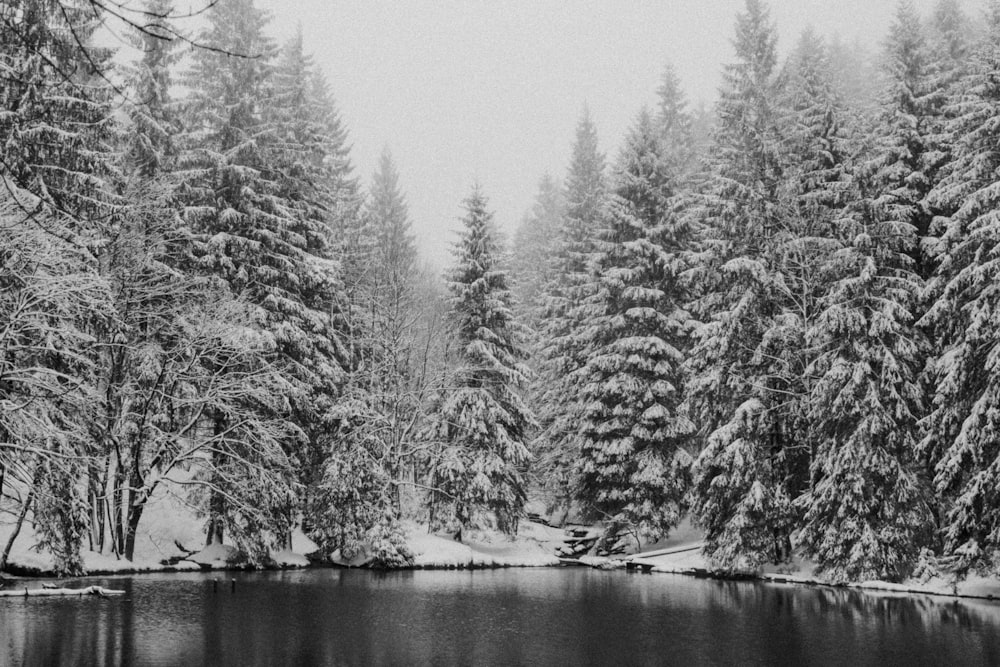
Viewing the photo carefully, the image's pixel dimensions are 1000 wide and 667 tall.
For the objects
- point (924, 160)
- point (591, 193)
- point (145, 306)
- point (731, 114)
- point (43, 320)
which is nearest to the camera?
point (43, 320)

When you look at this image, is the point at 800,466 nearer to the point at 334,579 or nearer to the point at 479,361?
the point at 479,361

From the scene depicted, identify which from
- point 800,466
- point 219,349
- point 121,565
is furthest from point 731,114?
point 121,565

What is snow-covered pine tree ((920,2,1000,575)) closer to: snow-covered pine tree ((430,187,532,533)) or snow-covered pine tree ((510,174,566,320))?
snow-covered pine tree ((430,187,532,533))

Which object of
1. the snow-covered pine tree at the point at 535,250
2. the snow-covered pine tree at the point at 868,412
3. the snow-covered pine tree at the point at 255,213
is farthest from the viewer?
the snow-covered pine tree at the point at 535,250

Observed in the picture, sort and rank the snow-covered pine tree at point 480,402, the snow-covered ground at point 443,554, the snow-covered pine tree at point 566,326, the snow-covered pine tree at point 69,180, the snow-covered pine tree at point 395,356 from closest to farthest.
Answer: the snow-covered pine tree at point 69,180 < the snow-covered ground at point 443,554 < the snow-covered pine tree at point 480,402 < the snow-covered pine tree at point 395,356 < the snow-covered pine tree at point 566,326

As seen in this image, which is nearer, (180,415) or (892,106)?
(892,106)

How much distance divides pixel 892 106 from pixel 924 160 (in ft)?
6.92

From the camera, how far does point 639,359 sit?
3011 centimetres

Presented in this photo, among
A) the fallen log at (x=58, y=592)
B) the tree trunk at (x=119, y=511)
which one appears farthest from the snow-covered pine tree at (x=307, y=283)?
the fallen log at (x=58, y=592)

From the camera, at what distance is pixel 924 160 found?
79.6ft

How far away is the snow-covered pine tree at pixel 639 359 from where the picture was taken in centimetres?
2944

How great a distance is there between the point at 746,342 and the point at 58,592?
21463mm

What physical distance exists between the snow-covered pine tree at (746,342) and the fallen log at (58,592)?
17.7 m

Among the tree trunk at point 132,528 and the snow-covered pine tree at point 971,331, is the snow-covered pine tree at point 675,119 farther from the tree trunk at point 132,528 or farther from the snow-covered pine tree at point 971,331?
the tree trunk at point 132,528
